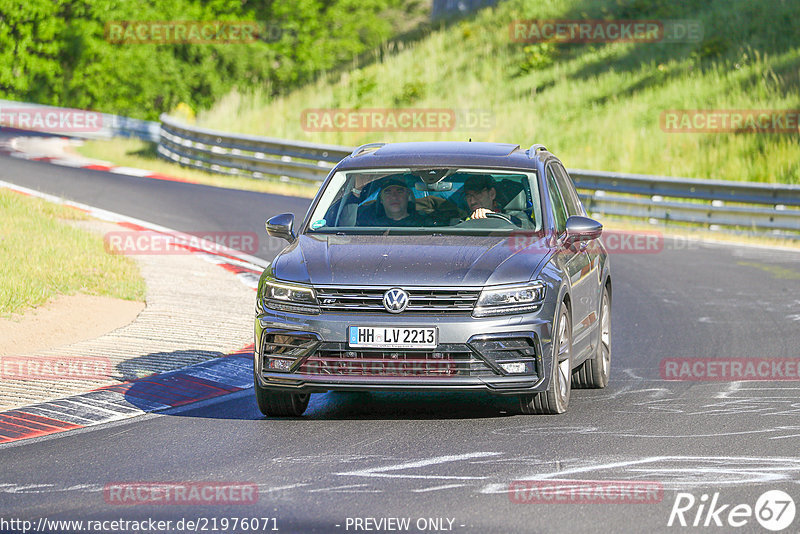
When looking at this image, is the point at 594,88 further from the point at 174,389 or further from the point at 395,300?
the point at 395,300

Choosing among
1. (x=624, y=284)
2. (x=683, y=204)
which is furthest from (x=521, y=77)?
(x=624, y=284)

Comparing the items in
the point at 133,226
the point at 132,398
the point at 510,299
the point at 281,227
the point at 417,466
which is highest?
the point at 281,227

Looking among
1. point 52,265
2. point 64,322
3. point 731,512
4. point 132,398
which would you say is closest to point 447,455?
point 731,512

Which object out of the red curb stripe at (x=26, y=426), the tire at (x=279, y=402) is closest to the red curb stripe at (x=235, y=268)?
the red curb stripe at (x=26, y=426)

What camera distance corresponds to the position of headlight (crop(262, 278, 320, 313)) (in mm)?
8305

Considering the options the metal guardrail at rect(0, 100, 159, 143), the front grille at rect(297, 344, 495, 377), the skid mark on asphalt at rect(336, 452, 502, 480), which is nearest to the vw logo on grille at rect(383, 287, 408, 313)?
the front grille at rect(297, 344, 495, 377)

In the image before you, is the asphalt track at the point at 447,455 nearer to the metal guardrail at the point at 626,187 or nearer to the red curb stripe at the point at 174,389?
the red curb stripe at the point at 174,389

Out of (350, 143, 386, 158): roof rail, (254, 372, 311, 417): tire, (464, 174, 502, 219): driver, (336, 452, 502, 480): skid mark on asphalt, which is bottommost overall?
(254, 372, 311, 417): tire

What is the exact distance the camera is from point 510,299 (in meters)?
8.24

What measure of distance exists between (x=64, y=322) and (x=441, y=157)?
15.9 feet

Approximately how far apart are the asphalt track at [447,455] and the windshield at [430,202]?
126 cm

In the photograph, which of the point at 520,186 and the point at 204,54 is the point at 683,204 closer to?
the point at 520,186

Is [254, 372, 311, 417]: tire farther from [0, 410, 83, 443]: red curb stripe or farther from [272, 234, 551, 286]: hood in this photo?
[0, 410, 83, 443]: red curb stripe

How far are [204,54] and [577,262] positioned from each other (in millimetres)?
57129
